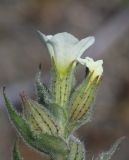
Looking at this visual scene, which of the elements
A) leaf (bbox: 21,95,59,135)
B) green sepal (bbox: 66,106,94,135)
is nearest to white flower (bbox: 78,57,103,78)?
green sepal (bbox: 66,106,94,135)

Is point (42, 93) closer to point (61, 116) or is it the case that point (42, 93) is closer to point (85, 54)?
point (61, 116)

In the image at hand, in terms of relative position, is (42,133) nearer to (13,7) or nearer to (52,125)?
(52,125)

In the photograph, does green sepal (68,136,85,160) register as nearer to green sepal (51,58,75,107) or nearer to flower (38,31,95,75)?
green sepal (51,58,75,107)

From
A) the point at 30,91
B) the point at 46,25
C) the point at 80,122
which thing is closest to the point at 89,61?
the point at 80,122

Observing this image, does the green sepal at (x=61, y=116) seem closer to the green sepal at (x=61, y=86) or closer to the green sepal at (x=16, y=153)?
the green sepal at (x=61, y=86)

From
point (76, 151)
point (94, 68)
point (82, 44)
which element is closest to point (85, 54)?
point (94, 68)

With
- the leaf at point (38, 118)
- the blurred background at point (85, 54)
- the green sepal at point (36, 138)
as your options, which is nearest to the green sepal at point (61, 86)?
the leaf at point (38, 118)
